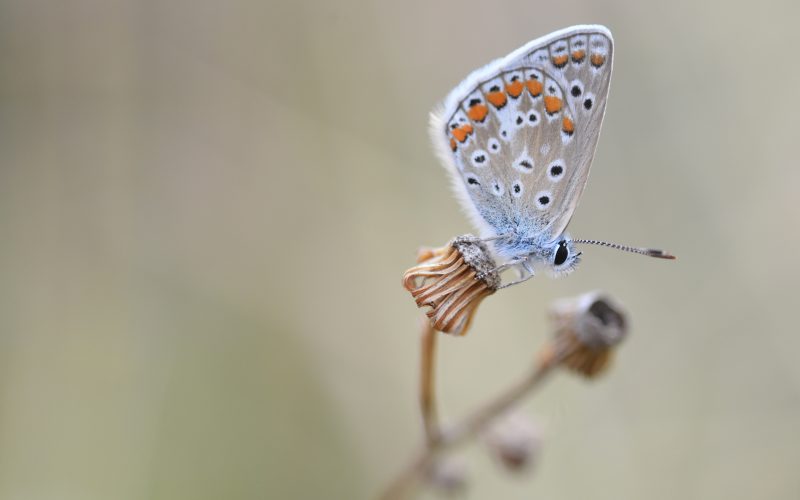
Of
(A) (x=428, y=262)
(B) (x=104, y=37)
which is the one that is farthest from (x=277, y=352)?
(A) (x=428, y=262)

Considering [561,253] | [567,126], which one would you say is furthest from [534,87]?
[561,253]

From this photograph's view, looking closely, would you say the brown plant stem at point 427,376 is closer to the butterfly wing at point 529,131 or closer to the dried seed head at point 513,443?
the dried seed head at point 513,443

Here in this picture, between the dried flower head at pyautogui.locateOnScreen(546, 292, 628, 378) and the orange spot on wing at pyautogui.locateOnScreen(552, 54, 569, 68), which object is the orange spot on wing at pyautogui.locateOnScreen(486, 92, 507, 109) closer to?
the orange spot on wing at pyautogui.locateOnScreen(552, 54, 569, 68)

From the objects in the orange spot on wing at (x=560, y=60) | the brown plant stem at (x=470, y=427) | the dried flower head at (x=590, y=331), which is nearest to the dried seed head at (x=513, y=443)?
the brown plant stem at (x=470, y=427)

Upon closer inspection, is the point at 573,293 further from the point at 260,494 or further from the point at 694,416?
the point at 260,494

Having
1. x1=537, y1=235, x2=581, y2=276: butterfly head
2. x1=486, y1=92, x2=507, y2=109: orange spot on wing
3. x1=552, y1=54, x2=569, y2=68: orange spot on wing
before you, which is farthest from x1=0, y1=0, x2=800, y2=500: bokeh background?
x1=552, y1=54, x2=569, y2=68: orange spot on wing

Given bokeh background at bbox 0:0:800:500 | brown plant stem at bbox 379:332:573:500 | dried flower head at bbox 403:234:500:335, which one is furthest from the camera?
bokeh background at bbox 0:0:800:500

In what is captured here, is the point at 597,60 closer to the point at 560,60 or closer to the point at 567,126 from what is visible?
the point at 560,60
